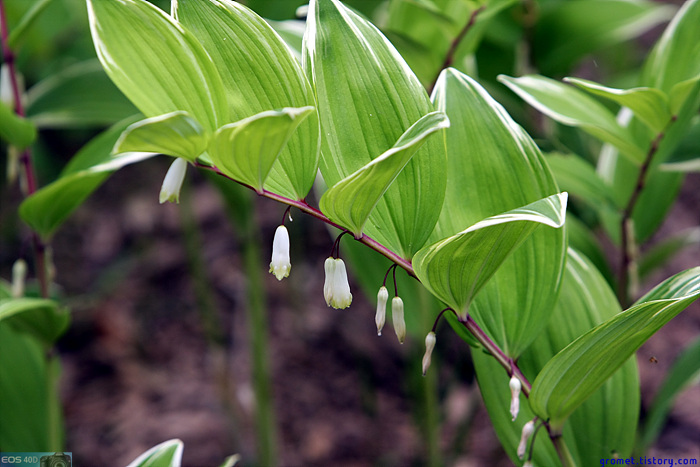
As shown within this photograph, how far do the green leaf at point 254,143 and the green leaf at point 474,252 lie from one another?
15cm

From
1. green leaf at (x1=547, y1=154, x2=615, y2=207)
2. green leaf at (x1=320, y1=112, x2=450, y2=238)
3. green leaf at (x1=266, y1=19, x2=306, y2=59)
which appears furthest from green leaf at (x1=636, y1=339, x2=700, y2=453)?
green leaf at (x1=266, y1=19, x2=306, y2=59)

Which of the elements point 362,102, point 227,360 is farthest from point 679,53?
point 227,360

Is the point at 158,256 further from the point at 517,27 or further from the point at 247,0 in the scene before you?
the point at 517,27

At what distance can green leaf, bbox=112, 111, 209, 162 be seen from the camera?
36 cm

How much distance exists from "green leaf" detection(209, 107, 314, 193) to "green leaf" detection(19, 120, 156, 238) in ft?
1.01

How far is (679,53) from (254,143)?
523 mm

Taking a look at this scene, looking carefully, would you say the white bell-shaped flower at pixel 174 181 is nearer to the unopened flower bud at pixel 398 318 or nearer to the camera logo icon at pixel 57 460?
the unopened flower bud at pixel 398 318

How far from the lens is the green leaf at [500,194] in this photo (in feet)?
1.67

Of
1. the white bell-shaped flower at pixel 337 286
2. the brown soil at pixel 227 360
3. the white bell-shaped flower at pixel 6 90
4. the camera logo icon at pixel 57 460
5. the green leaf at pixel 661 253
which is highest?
the white bell-shaped flower at pixel 6 90

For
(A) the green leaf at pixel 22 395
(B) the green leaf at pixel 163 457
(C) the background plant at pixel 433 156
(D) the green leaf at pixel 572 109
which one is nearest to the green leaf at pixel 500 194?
(C) the background plant at pixel 433 156

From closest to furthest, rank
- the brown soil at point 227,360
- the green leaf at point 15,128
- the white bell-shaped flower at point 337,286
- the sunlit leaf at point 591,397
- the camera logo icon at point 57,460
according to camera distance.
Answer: the white bell-shaped flower at point 337,286
the sunlit leaf at point 591,397
the green leaf at point 15,128
the camera logo icon at point 57,460
the brown soil at point 227,360

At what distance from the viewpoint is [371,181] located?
40cm

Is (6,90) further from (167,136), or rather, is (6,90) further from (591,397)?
(591,397)

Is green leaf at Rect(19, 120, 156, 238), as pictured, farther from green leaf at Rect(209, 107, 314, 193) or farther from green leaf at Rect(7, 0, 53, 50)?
green leaf at Rect(209, 107, 314, 193)
